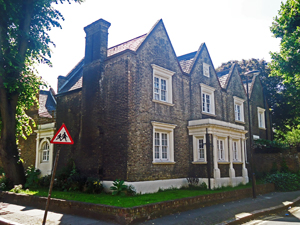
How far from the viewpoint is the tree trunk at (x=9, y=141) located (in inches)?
606

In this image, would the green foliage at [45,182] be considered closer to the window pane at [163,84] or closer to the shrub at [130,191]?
the shrub at [130,191]

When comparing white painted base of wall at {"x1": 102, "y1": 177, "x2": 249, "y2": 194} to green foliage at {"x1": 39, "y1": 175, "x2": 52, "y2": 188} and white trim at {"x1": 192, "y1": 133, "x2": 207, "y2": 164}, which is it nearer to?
white trim at {"x1": 192, "y1": 133, "x2": 207, "y2": 164}

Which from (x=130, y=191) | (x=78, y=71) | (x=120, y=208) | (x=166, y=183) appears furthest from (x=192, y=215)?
(x=78, y=71)

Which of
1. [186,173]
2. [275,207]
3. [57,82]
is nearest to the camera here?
[275,207]

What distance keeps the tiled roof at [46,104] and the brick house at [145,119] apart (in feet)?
18.4

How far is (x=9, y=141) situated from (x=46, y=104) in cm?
1370

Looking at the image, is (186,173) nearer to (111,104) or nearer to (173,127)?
(173,127)

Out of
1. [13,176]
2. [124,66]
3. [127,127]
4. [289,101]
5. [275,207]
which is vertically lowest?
[275,207]

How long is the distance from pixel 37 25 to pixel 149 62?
7529 mm

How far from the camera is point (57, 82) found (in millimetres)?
20125

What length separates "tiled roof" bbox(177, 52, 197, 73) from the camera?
19333 millimetres

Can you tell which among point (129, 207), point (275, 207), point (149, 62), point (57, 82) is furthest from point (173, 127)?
point (57, 82)

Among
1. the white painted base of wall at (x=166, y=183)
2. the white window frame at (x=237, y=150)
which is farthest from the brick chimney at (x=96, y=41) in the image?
the white window frame at (x=237, y=150)

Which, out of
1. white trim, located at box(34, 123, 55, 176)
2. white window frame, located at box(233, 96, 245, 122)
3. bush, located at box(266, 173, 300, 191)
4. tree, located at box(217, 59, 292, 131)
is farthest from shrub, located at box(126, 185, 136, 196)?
tree, located at box(217, 59, 292, 131)
